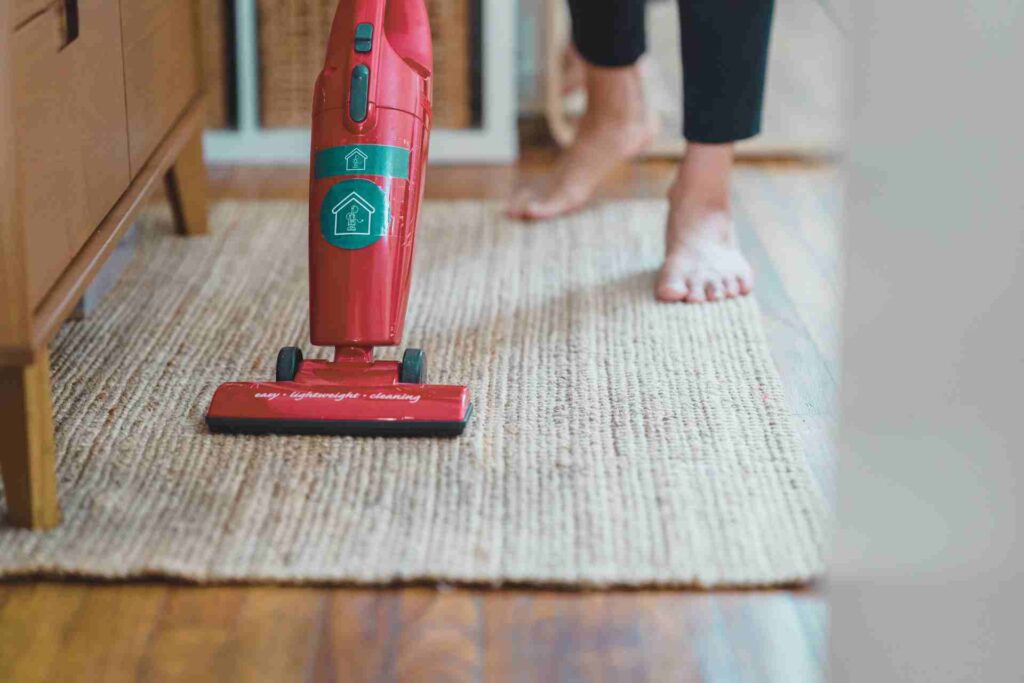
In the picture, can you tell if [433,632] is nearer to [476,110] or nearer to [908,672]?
[908,672]

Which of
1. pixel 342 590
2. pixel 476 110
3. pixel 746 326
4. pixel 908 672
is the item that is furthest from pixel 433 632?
pixel 476 110

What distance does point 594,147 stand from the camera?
1.67 meters

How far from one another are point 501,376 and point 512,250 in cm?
38

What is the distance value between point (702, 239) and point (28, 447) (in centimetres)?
79

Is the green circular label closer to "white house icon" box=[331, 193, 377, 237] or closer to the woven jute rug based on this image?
"white house icon" box=[331, 193, 377, 237]

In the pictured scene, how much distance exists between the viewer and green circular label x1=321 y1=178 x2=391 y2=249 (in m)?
1.03

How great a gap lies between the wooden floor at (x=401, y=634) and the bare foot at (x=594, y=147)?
0.87 meters

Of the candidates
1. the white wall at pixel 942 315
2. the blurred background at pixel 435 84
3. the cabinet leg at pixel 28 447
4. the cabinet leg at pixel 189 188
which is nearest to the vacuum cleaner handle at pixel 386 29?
the cabinet leg at pixel 28 447

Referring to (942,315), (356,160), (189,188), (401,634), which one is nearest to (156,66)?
(189,188)

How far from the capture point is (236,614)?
0.83m

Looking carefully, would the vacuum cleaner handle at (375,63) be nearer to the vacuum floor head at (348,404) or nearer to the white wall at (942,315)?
the vacuum floor head at (348,404)

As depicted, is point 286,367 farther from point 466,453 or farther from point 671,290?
point 671,290

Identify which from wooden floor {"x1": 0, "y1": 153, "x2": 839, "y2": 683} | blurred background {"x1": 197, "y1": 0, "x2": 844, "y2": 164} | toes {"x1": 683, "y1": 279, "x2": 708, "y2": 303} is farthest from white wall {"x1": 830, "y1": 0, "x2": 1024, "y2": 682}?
blurred background {"x1": 197, "y1": 0, "x2": 844, "y2": 164}

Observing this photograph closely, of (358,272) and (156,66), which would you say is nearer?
(358,272)
